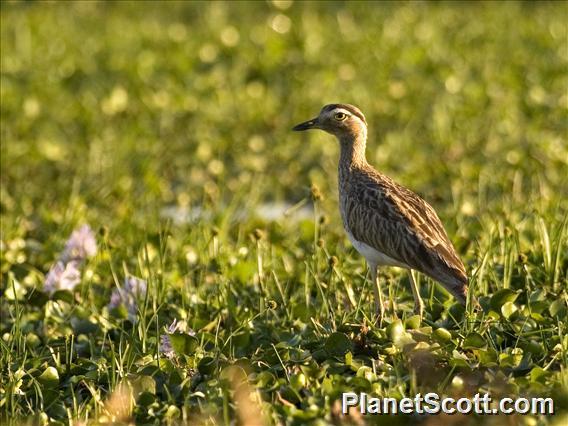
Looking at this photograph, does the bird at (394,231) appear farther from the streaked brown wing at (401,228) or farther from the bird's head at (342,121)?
the bird's head at (342,121)

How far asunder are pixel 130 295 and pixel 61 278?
444mm

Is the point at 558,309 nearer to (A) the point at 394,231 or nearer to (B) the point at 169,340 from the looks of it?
(A) the point at 394,231

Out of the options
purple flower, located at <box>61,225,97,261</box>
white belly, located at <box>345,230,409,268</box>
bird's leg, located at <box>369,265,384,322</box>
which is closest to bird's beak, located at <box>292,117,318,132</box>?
white belly, located at <box>345,230,409,268</box>

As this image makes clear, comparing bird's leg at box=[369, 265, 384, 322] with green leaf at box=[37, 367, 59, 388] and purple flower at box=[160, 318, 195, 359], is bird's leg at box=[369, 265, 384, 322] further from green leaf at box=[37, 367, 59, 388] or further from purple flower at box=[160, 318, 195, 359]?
green leaf at box=[37, 367, 59, 388]

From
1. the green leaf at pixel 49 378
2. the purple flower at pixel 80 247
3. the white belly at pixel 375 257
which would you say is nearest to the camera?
the green leaf at pixel 49 378

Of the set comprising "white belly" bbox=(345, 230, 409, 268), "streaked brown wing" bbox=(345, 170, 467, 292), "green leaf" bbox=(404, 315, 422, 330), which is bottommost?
"green leaf" bbox=(404, 315, 422, 330)

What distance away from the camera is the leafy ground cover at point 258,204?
4980 mm

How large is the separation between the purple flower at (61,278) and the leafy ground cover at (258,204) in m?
0.01

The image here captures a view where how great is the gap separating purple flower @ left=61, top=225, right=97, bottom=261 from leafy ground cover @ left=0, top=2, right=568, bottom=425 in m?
0.01

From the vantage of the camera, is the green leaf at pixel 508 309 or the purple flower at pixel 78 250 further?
the purple flower at pixel 78 250

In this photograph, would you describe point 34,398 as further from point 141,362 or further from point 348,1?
point 348,1

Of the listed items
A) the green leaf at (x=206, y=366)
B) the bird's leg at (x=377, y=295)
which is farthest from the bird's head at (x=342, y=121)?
the green leaf at (x=206, y=366)

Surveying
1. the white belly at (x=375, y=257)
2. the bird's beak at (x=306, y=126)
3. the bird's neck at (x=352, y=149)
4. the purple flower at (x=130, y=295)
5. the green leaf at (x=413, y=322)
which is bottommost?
the purple flower at (x=130, y=295)

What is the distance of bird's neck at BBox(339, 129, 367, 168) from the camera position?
21.0 feet
